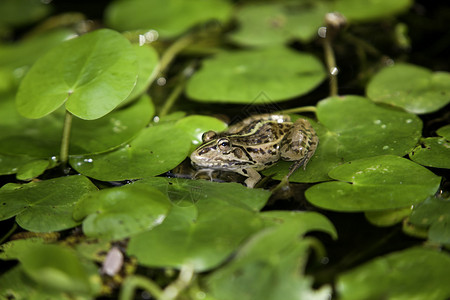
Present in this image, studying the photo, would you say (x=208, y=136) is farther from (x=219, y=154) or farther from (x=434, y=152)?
(x=434, y=152)

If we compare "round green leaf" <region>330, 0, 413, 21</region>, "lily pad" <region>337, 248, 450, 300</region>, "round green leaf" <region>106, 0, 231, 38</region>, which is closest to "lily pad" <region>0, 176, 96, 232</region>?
"lily pad" <region>337, 248, 450, 300</region>

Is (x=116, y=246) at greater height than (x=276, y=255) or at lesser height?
lesser

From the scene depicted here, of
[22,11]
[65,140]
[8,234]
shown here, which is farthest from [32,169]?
[22,11]

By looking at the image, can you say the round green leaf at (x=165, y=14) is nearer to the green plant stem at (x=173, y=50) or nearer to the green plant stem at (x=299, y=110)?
the green plant stem at (x=173, y=50)

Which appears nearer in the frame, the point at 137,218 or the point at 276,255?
the point at 276,255

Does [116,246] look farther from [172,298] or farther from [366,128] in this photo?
[366,128]

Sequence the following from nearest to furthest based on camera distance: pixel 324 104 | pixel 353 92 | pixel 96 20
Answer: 1. pixel 324 104
2. pixel 353 92
3. pixel 96 20

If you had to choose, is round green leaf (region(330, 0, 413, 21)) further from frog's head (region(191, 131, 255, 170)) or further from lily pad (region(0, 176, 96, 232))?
lily pad (region(0, 176, 96, 232))

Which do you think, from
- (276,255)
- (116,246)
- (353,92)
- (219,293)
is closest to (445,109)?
(353,92)
